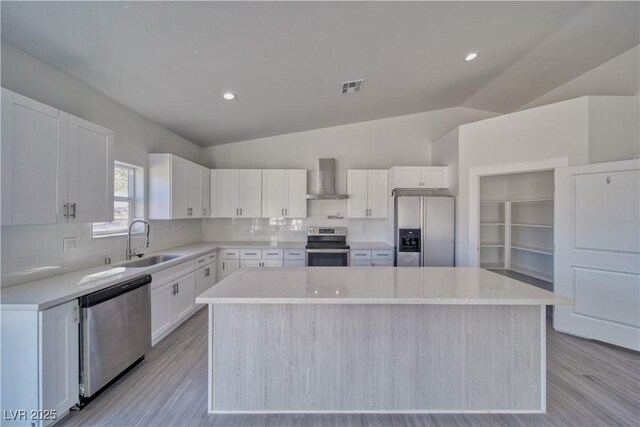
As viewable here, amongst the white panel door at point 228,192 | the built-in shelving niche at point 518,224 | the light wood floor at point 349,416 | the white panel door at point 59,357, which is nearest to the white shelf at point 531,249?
the built-in shelving niche at point 518,224

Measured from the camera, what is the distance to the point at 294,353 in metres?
1.80

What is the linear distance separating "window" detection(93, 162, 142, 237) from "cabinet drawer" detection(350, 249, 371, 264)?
123 inches

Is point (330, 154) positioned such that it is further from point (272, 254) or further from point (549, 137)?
point (549, 137)

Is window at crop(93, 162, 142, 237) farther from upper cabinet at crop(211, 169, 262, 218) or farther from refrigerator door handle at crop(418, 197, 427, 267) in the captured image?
refrigerator door handle at crop(418, 197, 427, 267)

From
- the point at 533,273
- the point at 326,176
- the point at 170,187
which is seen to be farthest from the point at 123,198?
the point at 533,273

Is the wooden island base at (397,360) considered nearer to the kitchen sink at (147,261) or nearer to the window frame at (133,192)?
the kitchen sink at (147,261)

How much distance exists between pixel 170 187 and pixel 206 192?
3.31 feet

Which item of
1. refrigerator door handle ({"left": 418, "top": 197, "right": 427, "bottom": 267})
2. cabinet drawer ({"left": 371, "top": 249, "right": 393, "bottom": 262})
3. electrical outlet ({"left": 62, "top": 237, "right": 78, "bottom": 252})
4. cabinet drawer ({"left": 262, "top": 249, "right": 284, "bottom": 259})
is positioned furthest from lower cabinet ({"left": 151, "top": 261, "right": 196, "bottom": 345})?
refrigerator door handle ({"left": 418, "top": 197, "right": 427, "bottom": 267})

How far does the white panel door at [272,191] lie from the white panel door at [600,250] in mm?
3962

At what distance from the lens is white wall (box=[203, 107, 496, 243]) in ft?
15.8

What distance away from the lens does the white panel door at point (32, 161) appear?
1.56m

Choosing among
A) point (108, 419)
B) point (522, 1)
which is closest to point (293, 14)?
point (522, 1)

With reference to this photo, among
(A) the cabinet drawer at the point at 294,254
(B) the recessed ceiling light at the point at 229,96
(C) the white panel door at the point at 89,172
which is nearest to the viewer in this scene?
(C) the white panel door at the point at 89,172

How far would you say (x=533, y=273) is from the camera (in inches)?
153
